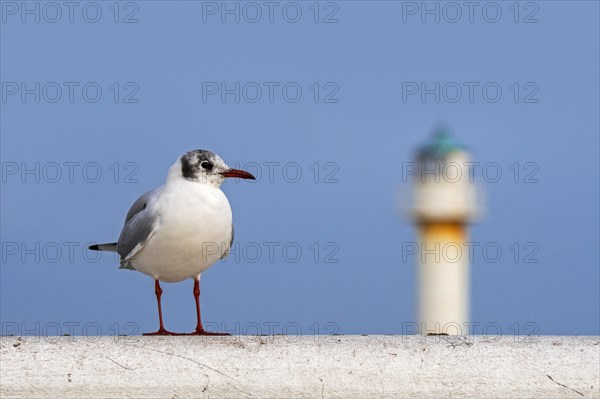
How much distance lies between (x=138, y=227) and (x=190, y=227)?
1.27ft

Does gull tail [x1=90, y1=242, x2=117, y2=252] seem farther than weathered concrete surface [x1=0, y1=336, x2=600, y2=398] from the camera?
Yes

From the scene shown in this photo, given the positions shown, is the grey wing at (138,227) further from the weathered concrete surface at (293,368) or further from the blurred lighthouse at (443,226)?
the blurred lighthouse at (443,226)

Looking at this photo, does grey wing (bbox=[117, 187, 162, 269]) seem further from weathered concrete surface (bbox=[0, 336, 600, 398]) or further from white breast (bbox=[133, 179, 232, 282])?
weathered concrete surface (bbox=[0, 336, 600, 398])

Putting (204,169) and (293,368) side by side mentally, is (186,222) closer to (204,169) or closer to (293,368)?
(204,169)

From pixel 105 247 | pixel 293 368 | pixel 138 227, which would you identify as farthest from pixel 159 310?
pixel 293 368

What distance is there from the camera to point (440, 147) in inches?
808

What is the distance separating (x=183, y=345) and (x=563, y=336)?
170 cm

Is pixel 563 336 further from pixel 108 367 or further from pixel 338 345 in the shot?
pixel 108 367

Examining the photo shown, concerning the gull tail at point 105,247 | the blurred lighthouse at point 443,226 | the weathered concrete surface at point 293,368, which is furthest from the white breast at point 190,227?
the blurred lighthouse at point 443,226

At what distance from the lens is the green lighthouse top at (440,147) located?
2050cm

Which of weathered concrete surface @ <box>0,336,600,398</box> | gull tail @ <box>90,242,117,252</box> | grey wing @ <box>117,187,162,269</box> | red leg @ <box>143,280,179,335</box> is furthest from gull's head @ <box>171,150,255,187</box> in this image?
weathered concrete surface @ <box>0,336,600,398</box>

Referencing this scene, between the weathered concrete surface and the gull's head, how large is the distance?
56.2 inches

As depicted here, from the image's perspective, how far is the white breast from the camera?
5.10 m

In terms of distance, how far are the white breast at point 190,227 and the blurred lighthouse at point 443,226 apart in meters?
12.6
